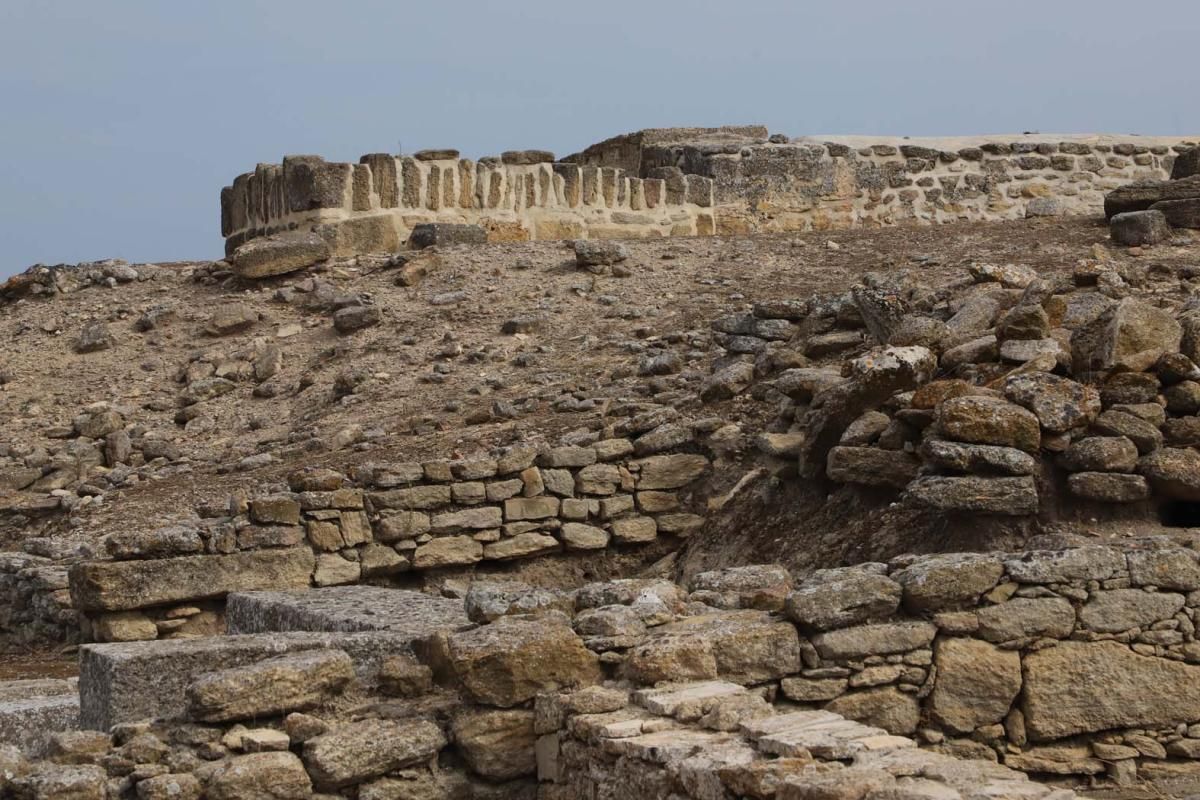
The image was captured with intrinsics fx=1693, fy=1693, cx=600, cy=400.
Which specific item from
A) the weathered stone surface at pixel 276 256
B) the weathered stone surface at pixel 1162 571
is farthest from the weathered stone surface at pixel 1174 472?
the weathered stone surface at pixel 276 256

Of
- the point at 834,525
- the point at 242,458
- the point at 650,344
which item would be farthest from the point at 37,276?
the point at 834,525

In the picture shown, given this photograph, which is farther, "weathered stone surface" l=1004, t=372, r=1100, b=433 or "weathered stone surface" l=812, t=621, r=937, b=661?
"weathered stone surface" l=1004, t=372, r=1100, b=433

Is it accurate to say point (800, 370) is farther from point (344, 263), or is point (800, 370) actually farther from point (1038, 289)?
point (344, 263)

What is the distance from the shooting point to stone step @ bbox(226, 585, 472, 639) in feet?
Result: 22.5

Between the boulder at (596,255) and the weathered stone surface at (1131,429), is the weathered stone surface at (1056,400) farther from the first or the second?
the boulder at (596,255)

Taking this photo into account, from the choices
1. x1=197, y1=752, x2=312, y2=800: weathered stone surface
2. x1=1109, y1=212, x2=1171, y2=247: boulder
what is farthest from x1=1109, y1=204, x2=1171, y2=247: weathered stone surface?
x1=197, y1=752, x2=312, y2=800: weathered stone surface

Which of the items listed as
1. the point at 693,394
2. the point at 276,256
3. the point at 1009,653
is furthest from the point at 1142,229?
the point at 1009,653

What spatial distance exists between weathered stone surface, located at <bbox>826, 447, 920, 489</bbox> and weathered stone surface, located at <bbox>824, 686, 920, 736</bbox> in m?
2.20

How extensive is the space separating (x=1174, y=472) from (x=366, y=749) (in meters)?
3.76

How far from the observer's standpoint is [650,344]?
13.0m

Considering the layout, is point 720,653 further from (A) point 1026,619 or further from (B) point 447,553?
(B) point 447,553

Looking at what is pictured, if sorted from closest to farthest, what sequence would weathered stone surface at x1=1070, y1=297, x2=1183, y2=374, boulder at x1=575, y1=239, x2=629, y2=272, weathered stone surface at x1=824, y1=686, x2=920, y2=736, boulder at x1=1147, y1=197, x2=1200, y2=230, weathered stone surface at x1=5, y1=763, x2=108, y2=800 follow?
weathered stone surface at x1=5, y1=763, x2=108, y2=800, weathered stone surface at x1=824, y1=686, x2=920, y2=736, weathered stone surface at x1=1070, y1=297, x2=1183, y2=374, boulder at x1=1147, y1=197, x2=1200, y2=230, boulder at x1=575, y1=239, x2=629, y2=272

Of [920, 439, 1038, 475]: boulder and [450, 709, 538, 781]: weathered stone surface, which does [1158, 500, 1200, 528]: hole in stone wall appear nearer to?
[920, 439, 1038, 475]: boulder

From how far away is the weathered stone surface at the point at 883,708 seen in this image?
230 inches
